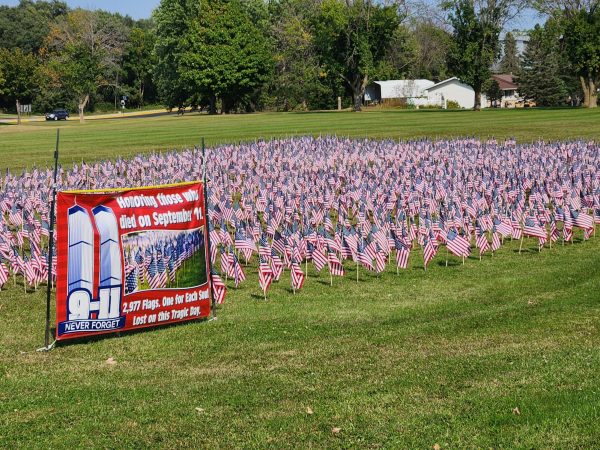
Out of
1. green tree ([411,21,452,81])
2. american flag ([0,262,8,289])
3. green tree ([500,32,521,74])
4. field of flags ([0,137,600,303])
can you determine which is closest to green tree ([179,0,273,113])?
green tree ([411,21,452,81])

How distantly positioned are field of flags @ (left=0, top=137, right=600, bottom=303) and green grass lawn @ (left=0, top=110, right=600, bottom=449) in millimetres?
904

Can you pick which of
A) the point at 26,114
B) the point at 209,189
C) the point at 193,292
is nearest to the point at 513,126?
the point at 209,189

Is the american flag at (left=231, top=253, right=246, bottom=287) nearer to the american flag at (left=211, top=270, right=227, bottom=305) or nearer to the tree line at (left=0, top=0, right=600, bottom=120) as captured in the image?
the american flag at (left=211, top=270, right=227, bottom=305)

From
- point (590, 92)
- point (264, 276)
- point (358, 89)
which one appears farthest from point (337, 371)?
point (358, 89)

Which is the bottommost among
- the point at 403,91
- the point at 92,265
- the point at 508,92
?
the point at 92,265

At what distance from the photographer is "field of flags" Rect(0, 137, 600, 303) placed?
Answer: 1780cm

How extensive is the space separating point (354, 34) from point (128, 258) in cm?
9187

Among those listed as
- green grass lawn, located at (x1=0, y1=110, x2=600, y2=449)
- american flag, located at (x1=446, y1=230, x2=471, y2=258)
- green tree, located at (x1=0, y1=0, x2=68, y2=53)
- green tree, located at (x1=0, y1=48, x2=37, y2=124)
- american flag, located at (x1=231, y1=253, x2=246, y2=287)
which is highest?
green tree, located at (x1=0, y1=0, x2=68, y2=53)

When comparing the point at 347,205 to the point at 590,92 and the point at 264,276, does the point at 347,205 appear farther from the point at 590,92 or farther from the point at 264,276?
the point at 590,92

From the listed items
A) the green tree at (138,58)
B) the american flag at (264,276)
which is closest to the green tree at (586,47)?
the green tree at (138,58)

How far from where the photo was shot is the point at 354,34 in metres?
A: 101

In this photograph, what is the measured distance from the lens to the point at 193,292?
44.5ft

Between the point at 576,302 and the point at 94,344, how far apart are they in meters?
7.63

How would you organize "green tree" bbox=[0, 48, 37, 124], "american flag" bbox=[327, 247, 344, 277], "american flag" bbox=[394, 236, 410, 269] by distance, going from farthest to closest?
"green tree" bbox=[0, 48, 37, 124] → "american flag" bbox=[394, 236, 410, 269] → "american flag" bbox=[327, 247, 344, 277]
